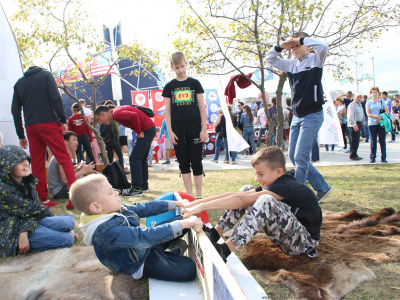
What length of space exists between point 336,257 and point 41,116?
13.7 ft

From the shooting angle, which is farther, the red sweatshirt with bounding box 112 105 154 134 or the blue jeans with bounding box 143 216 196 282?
the red sweatshirt with bounding box 112 105 154 134

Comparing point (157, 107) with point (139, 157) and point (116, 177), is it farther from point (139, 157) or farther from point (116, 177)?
point (116, 177)

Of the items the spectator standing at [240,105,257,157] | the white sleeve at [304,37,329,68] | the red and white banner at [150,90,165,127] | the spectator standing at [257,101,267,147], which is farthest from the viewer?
the spectator standing at [257,101,267,147]

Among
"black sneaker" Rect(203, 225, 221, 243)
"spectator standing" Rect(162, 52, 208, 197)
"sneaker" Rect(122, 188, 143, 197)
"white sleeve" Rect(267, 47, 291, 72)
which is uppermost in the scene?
"white sleeve" Rect(267, 47, 291, 72)

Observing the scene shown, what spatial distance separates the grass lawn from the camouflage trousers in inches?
12.5

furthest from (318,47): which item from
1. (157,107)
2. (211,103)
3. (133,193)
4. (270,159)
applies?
(211,103)

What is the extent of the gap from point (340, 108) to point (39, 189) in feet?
34.0

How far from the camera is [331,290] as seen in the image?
6.88ft

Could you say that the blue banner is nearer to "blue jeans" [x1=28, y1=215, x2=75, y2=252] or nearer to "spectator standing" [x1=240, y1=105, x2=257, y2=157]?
"spectator standing" [x1=240, y1=105, x2=257, y2=157]

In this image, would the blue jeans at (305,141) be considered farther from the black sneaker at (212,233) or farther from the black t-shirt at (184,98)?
the black sneaker at (212,233)

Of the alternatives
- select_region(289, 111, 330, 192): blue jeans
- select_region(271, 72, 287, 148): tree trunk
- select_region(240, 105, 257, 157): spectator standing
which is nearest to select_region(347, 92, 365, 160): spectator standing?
select_region(240, 105, 257, 157): spectator standing

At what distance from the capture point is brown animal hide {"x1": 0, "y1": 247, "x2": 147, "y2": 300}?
2.22 meters

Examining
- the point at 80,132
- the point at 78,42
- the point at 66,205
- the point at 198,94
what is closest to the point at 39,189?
the point at 66,205

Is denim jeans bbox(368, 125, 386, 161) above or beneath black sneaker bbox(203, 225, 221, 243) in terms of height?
above
